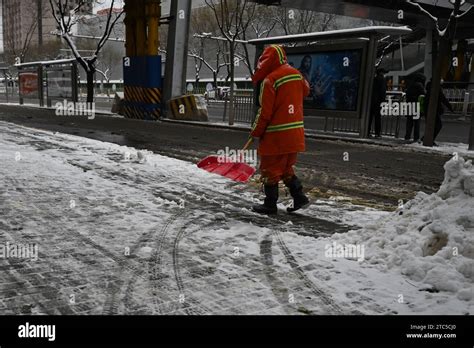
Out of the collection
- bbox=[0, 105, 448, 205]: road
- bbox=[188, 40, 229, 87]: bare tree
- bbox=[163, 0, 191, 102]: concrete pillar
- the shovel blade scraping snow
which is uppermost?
bbox=[188, 40, 229, 87]: bare tree

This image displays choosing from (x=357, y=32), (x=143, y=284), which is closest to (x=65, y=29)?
(x=357, y=32)

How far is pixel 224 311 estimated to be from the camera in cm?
293

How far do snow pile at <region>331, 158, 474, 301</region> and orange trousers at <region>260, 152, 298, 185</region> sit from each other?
1.08 metres

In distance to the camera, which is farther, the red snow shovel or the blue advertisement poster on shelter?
the blue advertisement poster on shelter

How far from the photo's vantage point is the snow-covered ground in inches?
120

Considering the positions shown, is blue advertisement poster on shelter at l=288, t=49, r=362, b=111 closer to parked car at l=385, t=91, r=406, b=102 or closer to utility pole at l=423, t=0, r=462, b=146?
parked car at l=385, t=91, r=406, b=102

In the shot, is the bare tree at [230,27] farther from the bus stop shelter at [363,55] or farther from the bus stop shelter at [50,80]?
the bus stop shelter at [50,80]

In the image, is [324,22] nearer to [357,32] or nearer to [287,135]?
[357,32]

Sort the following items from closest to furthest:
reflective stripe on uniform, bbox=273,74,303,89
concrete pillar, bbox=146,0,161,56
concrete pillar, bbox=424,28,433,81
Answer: reflective stripe on uniform, bbox=273,74,303,89
concrete pillar, bbox=146,0,161,56
concrete pillar, bbox=424,28,433,81

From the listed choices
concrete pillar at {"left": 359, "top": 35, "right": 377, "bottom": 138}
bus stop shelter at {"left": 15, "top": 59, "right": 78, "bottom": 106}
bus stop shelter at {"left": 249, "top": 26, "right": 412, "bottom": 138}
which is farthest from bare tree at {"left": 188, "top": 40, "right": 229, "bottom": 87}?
concrete pillar at {"left": 359, "top": 35, "right": 377, "bottom": 138}

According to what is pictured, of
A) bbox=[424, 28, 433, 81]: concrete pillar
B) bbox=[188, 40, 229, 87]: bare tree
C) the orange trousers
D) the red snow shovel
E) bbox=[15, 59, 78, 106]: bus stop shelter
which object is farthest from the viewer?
bbox=[188, 40, 229, 87]: bare tree

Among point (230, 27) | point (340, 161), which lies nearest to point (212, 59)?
point (230, 27)

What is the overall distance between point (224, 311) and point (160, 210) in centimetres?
253

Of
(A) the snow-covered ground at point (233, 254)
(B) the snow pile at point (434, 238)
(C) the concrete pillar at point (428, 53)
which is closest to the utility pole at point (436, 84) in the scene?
(A) the snow-covered ground at point (233, 254)
